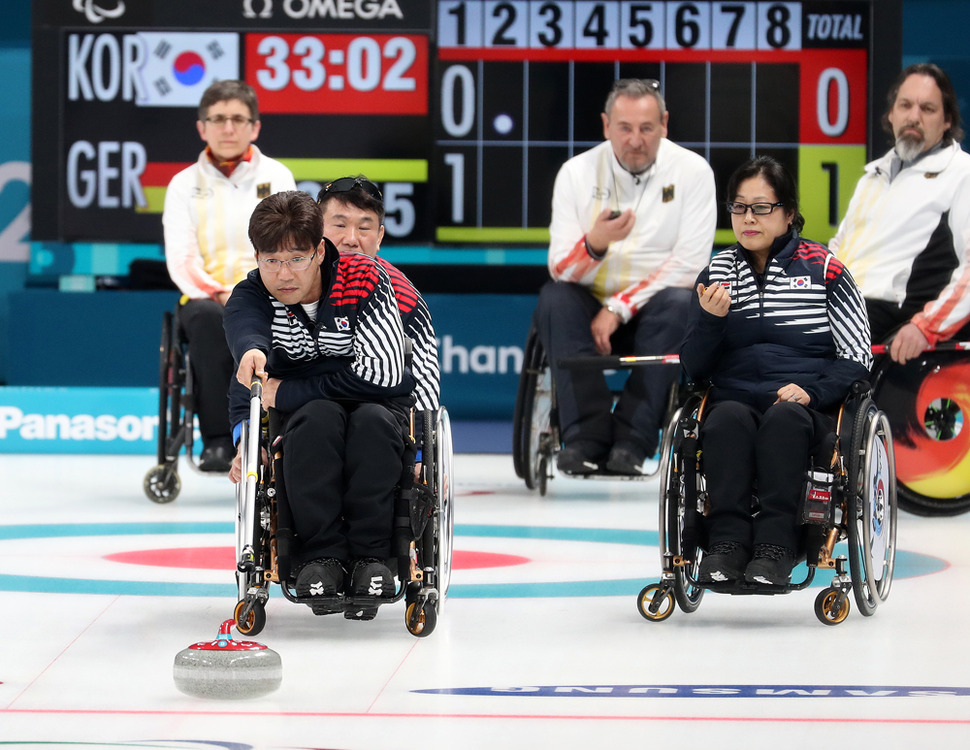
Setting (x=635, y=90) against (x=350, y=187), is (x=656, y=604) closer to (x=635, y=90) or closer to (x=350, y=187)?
(x=350, y=187)

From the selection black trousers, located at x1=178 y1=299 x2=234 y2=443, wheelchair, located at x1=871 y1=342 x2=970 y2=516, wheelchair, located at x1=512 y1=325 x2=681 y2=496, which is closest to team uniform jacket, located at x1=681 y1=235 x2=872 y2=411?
wheelchair, located at x1=871 y1=342 x2=970 y2=516

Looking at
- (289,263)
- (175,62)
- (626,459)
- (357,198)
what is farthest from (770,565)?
(175,62)

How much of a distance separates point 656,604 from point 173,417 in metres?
2.50

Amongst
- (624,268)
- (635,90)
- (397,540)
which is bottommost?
(397,540)

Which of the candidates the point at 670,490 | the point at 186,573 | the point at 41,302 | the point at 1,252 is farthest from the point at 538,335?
the point at 1,252

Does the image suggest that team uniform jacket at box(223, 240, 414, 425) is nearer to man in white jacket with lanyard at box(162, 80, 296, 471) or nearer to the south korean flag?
man in white jacket with lanyard at box(162, 80, 296, 471)

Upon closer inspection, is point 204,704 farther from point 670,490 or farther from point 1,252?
point 1,252

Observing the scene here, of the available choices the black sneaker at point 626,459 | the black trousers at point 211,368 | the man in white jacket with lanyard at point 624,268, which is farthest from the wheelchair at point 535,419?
the black trousers at point 211,368

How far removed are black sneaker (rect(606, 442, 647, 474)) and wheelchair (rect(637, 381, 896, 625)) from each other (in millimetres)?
1704

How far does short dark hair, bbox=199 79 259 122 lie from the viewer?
17.3 feet

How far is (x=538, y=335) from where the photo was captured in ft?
18.0

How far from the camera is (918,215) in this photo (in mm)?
5012

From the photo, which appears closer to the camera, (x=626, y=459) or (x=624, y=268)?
(x=626, y=459)

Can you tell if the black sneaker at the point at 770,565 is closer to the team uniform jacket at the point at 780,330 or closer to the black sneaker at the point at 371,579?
the team uniform jacket at the point at 780,330
